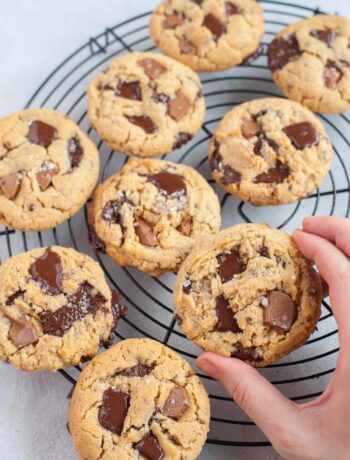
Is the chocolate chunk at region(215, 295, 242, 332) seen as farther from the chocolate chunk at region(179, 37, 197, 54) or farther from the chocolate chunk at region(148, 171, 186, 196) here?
the chocolate chunk at region(179, 37, 197, 54)

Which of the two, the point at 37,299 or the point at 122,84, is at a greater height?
the point at 122,84

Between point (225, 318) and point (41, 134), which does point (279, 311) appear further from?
point (41, 134)

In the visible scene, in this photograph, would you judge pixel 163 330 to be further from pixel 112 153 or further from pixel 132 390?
pixel 112 153

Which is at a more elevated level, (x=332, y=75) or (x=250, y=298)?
(x=332, y=75)

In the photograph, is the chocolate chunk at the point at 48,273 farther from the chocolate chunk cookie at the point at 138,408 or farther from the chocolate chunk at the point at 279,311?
the chocolate chunk at the point at 279,311

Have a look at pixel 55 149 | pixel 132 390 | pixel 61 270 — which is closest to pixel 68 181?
pixel 55 149

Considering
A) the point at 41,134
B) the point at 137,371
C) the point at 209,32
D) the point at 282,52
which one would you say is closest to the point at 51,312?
the point at 137,371

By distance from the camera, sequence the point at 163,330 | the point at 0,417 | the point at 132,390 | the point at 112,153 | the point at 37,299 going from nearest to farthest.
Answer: the point at 132,390, the point at 37,299, the point at 0,417, the point at 163,330, the point at 112,153

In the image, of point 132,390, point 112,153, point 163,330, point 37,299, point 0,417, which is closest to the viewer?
point 132,390
